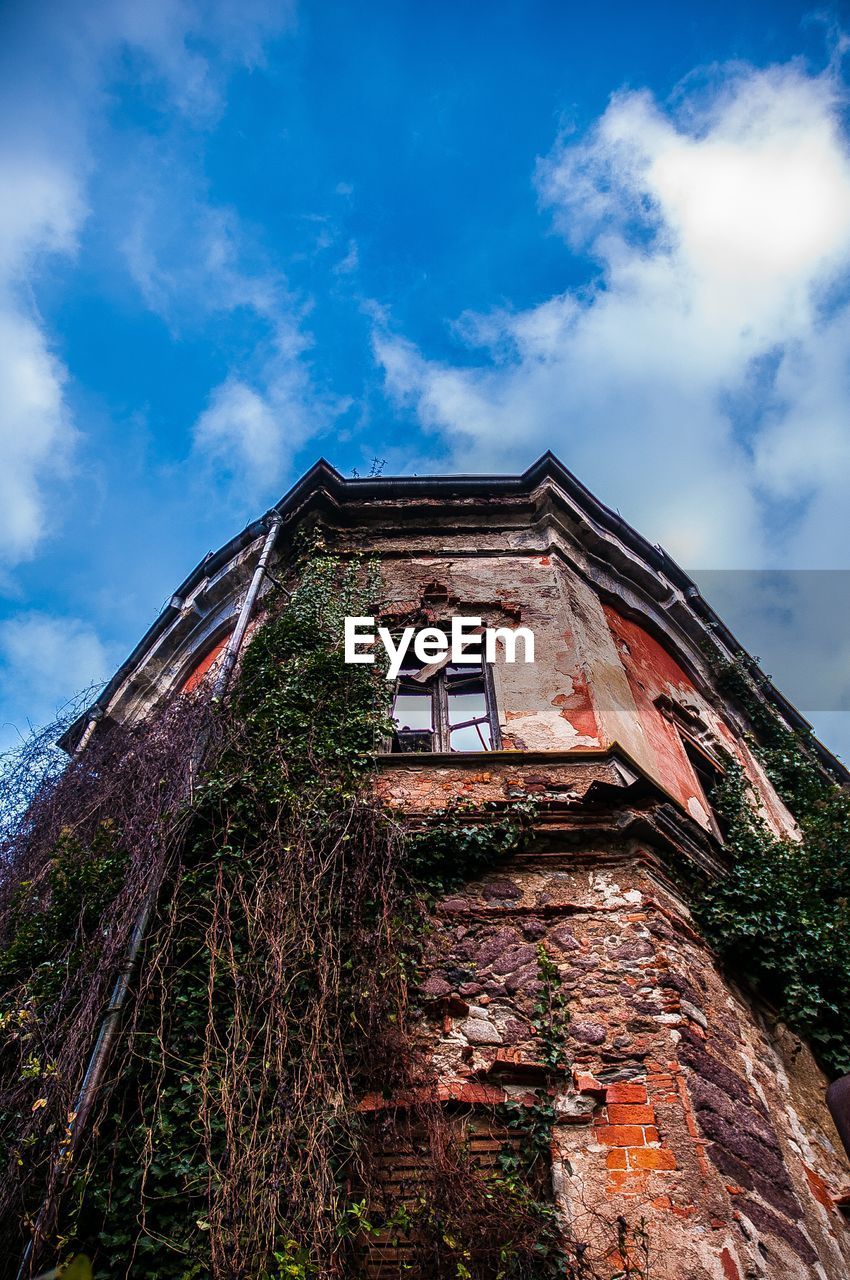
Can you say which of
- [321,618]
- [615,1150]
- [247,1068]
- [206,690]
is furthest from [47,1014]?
[321,618]

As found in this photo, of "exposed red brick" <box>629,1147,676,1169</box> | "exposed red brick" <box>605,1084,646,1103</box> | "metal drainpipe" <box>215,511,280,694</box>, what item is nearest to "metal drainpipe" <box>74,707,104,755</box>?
"metal drainpipe" <box>215,511,280,694</box>

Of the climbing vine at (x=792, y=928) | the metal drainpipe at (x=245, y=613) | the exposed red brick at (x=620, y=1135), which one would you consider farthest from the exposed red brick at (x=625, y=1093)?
the metal drainpipe at (x=245, y=613)

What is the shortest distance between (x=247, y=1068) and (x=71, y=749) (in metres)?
6.88

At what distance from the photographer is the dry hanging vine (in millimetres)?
4164

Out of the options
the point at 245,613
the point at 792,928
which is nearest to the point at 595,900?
the point at 792,928

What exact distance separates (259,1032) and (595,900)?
2.37m

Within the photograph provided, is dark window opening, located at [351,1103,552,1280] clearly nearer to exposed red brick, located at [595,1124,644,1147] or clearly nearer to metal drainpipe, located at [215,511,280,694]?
exposed red brick, located at [595,1124,644,1147]

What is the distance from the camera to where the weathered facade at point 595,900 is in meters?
4.50

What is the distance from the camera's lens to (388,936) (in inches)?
208

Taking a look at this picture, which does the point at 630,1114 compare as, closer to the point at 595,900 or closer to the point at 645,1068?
the point at 645,1068

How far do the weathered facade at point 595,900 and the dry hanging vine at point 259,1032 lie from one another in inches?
8.2

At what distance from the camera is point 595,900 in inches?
220

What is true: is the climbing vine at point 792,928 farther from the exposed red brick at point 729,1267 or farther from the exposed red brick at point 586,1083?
the exposed red brick at point 729,1267

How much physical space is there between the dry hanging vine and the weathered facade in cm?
21
